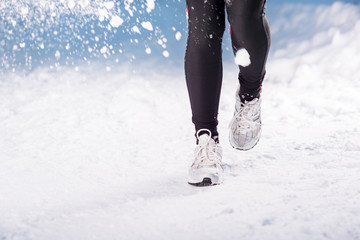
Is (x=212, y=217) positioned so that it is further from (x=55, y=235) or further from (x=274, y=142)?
(x=274, y=142)

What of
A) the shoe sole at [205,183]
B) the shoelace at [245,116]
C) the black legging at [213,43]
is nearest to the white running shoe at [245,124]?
the shoelace at [245,116]

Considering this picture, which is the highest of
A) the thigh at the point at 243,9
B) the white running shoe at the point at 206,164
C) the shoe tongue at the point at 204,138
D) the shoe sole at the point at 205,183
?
the thigh at the point at 243,9

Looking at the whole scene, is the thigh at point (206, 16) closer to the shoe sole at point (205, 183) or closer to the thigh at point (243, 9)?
the thigh at point (243, 9)

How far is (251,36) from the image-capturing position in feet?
3.99

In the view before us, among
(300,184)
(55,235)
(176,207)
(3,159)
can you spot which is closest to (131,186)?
(176,207)

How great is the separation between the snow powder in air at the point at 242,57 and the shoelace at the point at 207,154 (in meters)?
0.25

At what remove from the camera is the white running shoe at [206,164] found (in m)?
1.23

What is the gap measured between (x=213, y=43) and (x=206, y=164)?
385mm

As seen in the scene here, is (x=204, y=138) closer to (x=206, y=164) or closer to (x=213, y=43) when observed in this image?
(x=206, y=164)

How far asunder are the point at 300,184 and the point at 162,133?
3.26 ft

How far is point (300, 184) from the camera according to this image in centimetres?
115

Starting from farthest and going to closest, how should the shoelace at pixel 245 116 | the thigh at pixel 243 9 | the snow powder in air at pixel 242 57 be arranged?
the shoelace at pixel 245 116
the snow powder in air at pixel 242 57
the thigh at pixel 243 9

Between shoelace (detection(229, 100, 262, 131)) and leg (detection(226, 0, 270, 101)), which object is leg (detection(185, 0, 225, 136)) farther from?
shoelace (detection(229, 100, 262, 131))

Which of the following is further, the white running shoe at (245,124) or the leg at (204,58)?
the white running shoe at (245,124)
